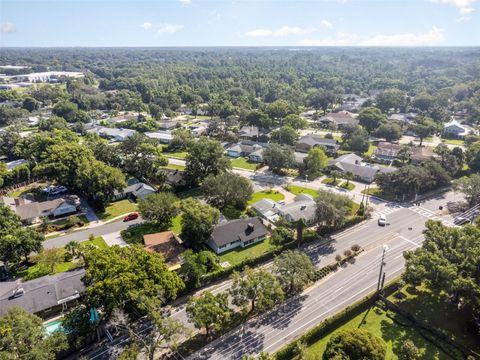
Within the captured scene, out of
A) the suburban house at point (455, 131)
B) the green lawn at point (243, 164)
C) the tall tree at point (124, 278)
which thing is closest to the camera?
the tall tree at point (124, 278)

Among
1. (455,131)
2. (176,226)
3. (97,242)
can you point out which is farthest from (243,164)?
(455,131)

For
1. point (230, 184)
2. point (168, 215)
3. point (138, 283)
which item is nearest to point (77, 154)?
point (168, 215)

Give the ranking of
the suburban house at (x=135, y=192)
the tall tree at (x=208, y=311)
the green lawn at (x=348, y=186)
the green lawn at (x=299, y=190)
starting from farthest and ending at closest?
the green lawn at (x=348, y=186)
the green lawn at (x=299, y=190)
the suburban house at (x=135, y=192)
the tall tree at (x=208, y=311)

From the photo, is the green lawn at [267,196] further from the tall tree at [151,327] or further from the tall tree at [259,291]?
the tall tree at [151,327]

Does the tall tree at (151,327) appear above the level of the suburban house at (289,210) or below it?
above

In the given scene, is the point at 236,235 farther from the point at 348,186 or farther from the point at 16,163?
the point at 16,163

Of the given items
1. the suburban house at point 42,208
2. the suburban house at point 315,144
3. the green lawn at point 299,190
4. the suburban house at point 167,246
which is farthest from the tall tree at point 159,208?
the suburban house at point 315,144
